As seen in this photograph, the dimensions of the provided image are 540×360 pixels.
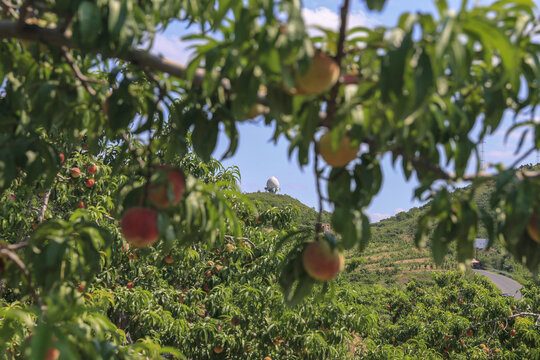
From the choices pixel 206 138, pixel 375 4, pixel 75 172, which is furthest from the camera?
pixel 75 172

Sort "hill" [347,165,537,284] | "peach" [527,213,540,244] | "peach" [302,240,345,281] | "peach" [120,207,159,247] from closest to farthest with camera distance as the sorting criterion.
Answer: "peach" [527,213,540,244], "peach" [120,207,159,247], "peach" [302,240,345,281], "hill" [347,165,537,284]

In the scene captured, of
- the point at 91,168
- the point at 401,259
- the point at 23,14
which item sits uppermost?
the point at 401,259

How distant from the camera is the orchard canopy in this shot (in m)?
0.84

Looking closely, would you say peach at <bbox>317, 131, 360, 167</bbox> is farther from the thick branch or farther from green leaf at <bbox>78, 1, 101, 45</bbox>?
green leaf at <bbox>78, 1, 101, 45</bbox>

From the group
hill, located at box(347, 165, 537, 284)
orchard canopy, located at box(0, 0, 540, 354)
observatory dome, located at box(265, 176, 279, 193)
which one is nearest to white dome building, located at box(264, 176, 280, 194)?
observatory dome, located at box(265, 176, 279, 193)

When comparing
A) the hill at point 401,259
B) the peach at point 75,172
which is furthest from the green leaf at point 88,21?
the hill at point 401,259

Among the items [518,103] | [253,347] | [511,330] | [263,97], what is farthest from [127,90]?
[511,330]

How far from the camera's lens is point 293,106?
3.24ft

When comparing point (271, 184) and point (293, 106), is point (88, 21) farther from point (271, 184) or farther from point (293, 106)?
point (271, 184)

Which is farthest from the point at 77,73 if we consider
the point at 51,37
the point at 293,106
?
the point at 293,106

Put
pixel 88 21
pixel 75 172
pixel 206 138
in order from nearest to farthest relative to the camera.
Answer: pixel 88 21, pixel 206 138, pixel 75 172

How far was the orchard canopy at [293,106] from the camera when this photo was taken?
2.77 feet

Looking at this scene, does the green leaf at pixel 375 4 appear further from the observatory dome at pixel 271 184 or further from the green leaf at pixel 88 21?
the observatory dome at pixel 271 184

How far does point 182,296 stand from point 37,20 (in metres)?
4.19
